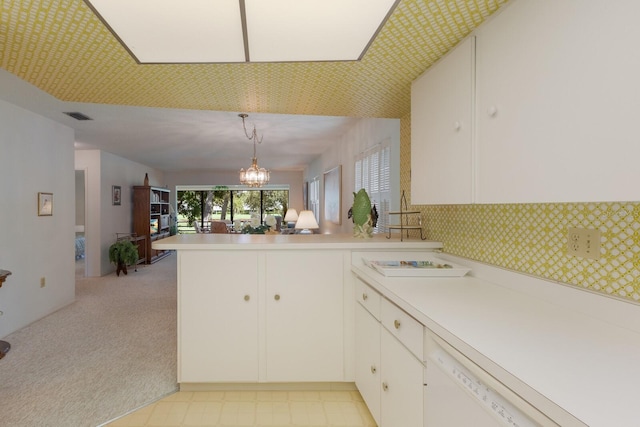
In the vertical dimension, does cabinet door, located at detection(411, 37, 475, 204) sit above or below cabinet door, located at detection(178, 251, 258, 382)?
above

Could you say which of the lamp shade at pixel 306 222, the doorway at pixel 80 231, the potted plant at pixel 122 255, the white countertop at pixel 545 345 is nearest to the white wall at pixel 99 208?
the potted plant at pixel 122 255

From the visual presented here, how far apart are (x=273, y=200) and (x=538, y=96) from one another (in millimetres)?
11045

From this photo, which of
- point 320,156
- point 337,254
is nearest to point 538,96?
point 337,254

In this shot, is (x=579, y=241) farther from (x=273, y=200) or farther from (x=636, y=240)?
(x=273, y=200)

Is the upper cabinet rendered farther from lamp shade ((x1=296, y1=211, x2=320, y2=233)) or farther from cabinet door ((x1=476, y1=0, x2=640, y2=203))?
lamp shade ((x1=296, y1=211, x2=320, y2=233))

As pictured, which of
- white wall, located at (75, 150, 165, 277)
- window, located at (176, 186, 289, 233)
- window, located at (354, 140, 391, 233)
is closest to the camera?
window, located at (354, 140, 391, 233)

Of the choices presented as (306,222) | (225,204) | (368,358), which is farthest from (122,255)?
(368,358)

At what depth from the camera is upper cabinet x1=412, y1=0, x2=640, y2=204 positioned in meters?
0.87

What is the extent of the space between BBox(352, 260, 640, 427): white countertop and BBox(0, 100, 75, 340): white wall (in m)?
4.07

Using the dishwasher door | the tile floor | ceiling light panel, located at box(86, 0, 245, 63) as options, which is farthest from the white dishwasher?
ceiling light panel, located at box(86, 0, 245, 63)

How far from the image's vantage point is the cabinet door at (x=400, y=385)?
4.50ft

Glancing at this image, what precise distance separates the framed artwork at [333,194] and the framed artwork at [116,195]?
4.27m

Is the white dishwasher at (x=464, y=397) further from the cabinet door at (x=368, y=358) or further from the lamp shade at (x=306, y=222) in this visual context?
the lamp shade at (x=306, y=222)

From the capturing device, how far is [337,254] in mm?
2354
